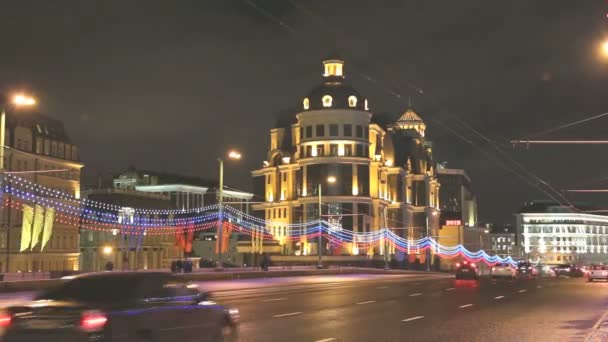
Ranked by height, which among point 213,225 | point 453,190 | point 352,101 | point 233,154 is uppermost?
point 352,101

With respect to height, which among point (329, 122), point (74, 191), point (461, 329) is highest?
point (329, 122)

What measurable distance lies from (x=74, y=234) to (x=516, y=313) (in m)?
72.0

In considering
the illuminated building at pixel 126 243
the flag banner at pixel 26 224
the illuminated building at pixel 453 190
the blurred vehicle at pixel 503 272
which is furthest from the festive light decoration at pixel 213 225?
the illuminated building at pixel 453 190

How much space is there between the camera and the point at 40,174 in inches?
3189

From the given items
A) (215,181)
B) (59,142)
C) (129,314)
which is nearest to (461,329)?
(129,314)

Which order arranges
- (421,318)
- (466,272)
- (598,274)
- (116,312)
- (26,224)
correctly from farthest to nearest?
(598,274) < (466,272) < (26,224) < (421,318) < (116,312)

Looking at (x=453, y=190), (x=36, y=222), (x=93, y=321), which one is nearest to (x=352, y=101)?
(x=36, y=222)

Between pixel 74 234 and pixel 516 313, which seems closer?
pixel 516 313

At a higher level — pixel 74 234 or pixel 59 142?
pixel 59 142

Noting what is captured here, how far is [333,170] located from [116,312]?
8845 cm

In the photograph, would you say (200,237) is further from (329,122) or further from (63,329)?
(63,329)

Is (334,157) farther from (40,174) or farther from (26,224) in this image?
(26,224)

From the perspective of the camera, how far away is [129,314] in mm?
11344

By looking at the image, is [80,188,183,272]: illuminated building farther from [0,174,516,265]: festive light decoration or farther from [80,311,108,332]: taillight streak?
[80,311,108,332]: taillight streak
